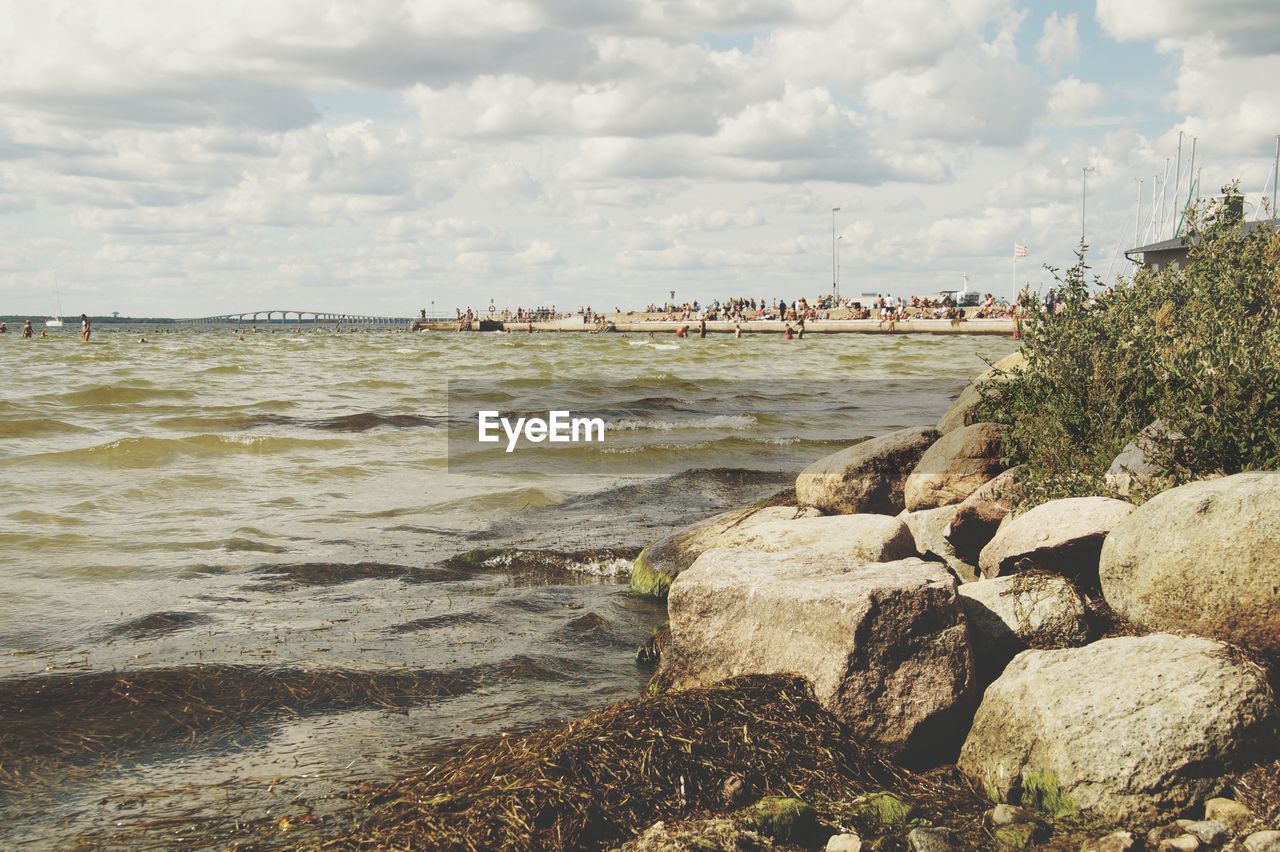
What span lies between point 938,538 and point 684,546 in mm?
2252

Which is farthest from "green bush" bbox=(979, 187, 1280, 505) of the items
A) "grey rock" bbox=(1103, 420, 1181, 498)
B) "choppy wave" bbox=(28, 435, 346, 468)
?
"choppy wave" bbox=(28, 435, 346, 468)

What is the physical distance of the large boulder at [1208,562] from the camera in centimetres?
524

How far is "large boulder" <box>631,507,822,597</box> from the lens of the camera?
9.27 meters

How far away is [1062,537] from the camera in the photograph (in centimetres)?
650

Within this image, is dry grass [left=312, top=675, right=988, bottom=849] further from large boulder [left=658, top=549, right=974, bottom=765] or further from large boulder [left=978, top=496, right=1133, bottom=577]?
large boulder [left=978, top=496, right=1133, bottom=577]

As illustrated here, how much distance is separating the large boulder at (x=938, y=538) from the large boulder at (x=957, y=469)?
31cm

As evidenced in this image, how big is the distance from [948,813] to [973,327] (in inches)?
2571

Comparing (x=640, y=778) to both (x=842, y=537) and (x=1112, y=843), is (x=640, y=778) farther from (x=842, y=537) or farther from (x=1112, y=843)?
(x=842, y=537)

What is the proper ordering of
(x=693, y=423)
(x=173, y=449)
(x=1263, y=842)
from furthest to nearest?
(x=693, y=423) → (x=173, y=449) → (x=1263, y=842)

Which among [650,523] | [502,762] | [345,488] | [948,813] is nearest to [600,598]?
[650,523]

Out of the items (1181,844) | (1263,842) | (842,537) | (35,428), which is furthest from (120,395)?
Result: (1263,842)

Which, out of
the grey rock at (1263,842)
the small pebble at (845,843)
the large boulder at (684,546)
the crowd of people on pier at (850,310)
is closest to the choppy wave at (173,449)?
the large boulder at (684,546)

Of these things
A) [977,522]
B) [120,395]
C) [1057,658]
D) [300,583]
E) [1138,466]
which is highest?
[1138,466]

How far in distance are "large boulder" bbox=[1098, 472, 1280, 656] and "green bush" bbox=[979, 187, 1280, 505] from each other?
1.07 meters
